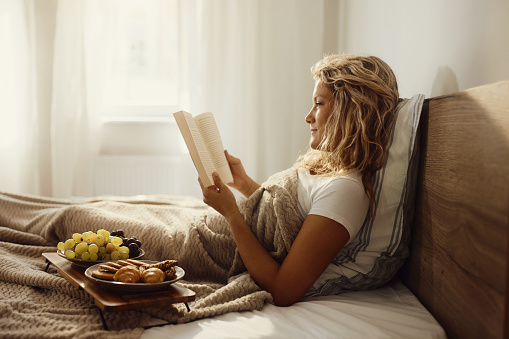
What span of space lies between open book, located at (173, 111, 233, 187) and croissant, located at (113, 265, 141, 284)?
1.28ft

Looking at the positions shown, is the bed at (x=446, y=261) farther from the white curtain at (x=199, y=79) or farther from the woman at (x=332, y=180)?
the white curtain at (x=199, y=79)

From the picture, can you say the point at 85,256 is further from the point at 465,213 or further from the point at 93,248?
the point at 465,213

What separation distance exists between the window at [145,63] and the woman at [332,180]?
6.95 feet

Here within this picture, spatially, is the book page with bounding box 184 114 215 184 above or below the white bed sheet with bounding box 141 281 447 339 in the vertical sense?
above

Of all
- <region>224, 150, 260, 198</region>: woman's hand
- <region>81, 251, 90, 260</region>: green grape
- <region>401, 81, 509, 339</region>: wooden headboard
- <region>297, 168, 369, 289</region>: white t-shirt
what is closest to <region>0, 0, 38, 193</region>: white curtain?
<region>224, 150, 260, 198</region>: woman's hand

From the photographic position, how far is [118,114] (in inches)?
135

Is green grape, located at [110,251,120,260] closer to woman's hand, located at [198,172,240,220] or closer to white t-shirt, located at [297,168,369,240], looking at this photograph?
woman's hand, located at [198,172,240,220]

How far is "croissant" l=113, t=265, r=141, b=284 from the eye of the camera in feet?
3.48

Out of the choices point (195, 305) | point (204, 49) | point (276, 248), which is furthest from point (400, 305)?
point (204, 49)

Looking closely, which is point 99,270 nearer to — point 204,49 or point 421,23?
point 421,23

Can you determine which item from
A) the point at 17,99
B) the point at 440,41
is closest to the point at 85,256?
the point at 440,41

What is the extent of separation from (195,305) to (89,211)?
2.04ft

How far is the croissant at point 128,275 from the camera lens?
1.06 meters

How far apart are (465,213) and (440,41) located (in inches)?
26.8
